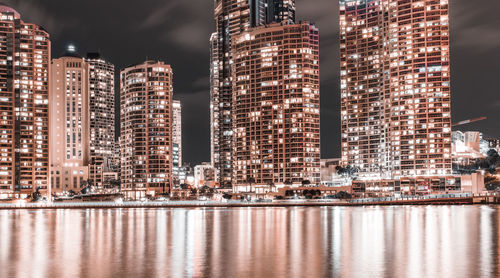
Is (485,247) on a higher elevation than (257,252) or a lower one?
lower

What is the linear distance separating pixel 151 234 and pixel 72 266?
26172mm

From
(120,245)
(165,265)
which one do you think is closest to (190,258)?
(165,265)

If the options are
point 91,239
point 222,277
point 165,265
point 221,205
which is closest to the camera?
point 222,277

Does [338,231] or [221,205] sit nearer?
[338,231]

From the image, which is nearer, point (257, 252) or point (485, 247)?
point (257, 252)

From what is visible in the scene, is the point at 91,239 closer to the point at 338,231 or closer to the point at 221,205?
the point at 338,231

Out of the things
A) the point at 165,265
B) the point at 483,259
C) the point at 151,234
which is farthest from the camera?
the point at 151,234

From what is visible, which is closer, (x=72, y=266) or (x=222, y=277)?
(x=222, y=277)

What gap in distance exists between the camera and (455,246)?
53281 millimetres

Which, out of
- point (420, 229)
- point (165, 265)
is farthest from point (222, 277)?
point (420, 229)

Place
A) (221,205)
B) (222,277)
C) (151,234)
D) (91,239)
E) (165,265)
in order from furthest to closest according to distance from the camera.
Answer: (221,205), (151,234), (91,239), (165,265), (222,277)

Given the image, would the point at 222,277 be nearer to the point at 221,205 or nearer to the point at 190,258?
the point at 190,258

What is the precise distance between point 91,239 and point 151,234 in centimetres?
751

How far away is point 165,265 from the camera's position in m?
41.8
